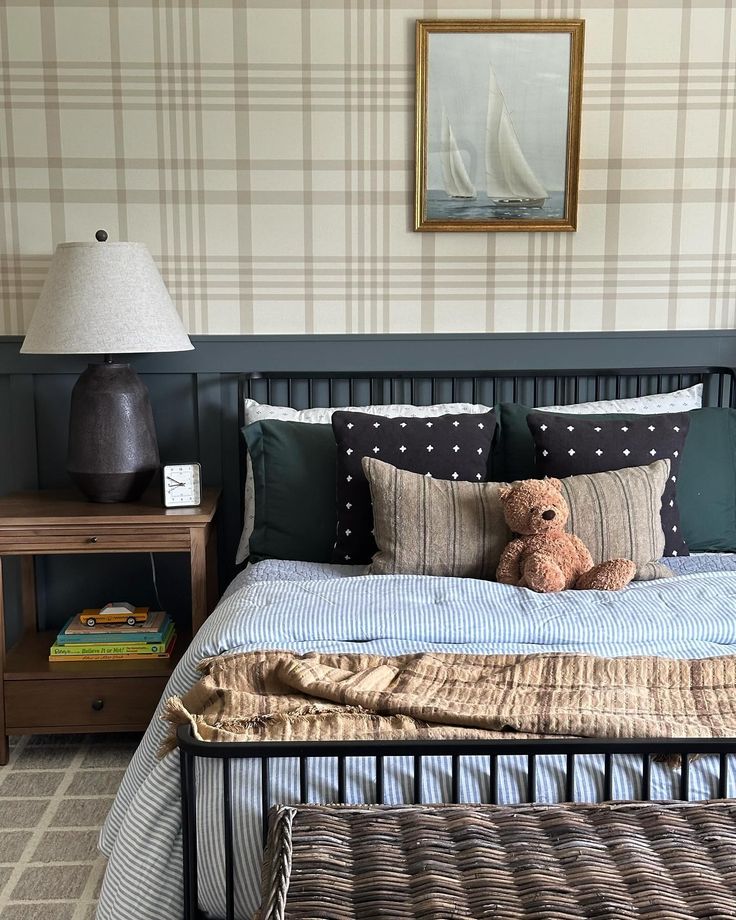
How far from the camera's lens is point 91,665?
2.85 metres

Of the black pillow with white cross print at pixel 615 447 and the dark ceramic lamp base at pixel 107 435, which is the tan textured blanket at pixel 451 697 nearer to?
the black pillow with white cross print at pixel 615 447

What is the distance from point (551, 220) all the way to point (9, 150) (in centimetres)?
174

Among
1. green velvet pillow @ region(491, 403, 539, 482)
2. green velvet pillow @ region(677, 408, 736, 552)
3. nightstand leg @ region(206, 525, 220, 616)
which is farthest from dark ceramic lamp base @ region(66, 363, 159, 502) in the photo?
green velvet pillow @ region(677, 408, 736, 552)

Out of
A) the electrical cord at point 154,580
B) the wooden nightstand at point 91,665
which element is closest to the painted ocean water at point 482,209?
the wooden nightstand at point 91,665

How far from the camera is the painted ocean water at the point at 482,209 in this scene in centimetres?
317

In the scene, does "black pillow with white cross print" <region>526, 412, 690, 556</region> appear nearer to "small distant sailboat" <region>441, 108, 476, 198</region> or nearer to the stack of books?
"small distant sailboat" <region>441, 108, 476, 198</region>

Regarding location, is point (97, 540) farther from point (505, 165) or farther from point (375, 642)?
point (505, 165)

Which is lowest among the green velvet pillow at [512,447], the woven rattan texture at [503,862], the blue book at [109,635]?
the blue book at [109,635]

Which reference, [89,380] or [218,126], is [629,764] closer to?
[89,380]

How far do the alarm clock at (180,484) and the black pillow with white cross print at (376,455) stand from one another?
1.46ft

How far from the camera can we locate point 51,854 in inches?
90.7

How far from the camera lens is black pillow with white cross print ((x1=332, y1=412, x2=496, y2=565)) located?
275 centimetres

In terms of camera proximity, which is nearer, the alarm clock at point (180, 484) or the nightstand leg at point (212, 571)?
the alarm clock at point (180, 484)

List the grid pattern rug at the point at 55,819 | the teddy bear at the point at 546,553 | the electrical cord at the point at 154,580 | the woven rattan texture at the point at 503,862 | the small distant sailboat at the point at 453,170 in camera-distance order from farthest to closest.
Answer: the electrical cord at the point at 154,580 < the small distant sailboat at the point at 453,170 < the teddy bear at the point at 546,553 < the grid pattern rug at the point at 55,819 < the woven rattan texture at the point at 503,862
